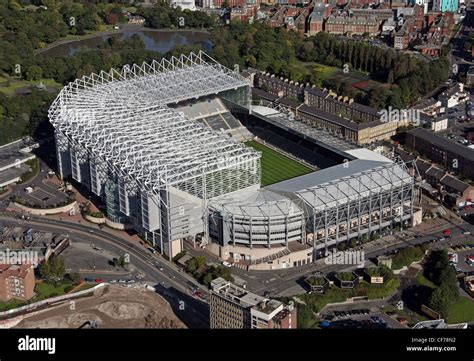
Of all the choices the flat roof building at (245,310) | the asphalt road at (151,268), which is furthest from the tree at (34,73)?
the flat roof building at (245,310)

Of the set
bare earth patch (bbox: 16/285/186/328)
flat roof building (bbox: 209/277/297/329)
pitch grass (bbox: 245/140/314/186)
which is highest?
flat roof building (bbox: 209/277/297/329)

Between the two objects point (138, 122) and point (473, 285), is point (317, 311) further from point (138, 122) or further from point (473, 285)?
point (138, 122)

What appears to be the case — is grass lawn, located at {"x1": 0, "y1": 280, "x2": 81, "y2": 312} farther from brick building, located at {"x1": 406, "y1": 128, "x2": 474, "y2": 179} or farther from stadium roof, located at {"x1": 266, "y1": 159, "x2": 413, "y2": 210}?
brick building, located at {"x1": 406, "y1": 128, "x2": 474, "y2": 179}

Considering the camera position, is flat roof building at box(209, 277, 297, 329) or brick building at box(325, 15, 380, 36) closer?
flat roof building at box(209, 277, 297, 329)

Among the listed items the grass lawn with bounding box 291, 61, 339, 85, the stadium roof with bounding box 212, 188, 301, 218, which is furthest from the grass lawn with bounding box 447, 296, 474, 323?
the grass lawn with bounding box 291, 61, 339, 85

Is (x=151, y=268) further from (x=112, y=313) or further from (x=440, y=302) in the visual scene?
(x=440, y=302)

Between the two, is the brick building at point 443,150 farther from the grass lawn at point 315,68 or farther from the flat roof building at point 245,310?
the flat roof building at point 245,310
